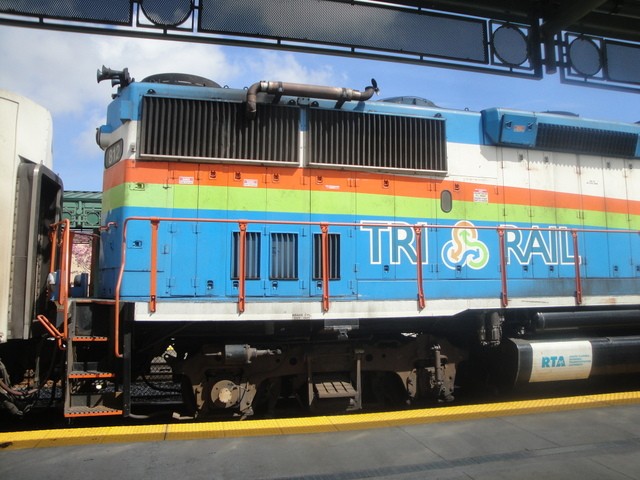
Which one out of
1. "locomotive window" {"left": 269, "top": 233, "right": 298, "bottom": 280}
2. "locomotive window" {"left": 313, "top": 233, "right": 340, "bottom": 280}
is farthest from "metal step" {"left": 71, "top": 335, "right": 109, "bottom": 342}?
"locomotive window" {"left": 313, "top": 233, "right": 340, "bottom": 280}

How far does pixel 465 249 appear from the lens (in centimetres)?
693

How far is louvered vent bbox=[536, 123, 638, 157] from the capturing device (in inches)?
304

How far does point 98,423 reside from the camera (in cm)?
627

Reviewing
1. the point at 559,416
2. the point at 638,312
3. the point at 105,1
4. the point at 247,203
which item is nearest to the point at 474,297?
the point at 559,416

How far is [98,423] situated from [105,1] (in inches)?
190

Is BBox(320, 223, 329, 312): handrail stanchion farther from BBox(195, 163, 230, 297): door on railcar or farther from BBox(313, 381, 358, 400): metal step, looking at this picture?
BBox(195, 163, 230, 297): door on railcar

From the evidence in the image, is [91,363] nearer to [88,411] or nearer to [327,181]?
[88,411]

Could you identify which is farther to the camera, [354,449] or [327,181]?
[327,181]

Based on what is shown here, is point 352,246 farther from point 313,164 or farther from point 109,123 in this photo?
point 109,123

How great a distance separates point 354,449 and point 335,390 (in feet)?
5.16

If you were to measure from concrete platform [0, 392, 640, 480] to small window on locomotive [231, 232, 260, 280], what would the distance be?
1732 millimetres

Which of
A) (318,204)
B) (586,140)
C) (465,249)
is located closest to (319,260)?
(318,204)

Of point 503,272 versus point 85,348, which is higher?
point 503,272

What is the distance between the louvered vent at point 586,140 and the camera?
7719 millimetres
